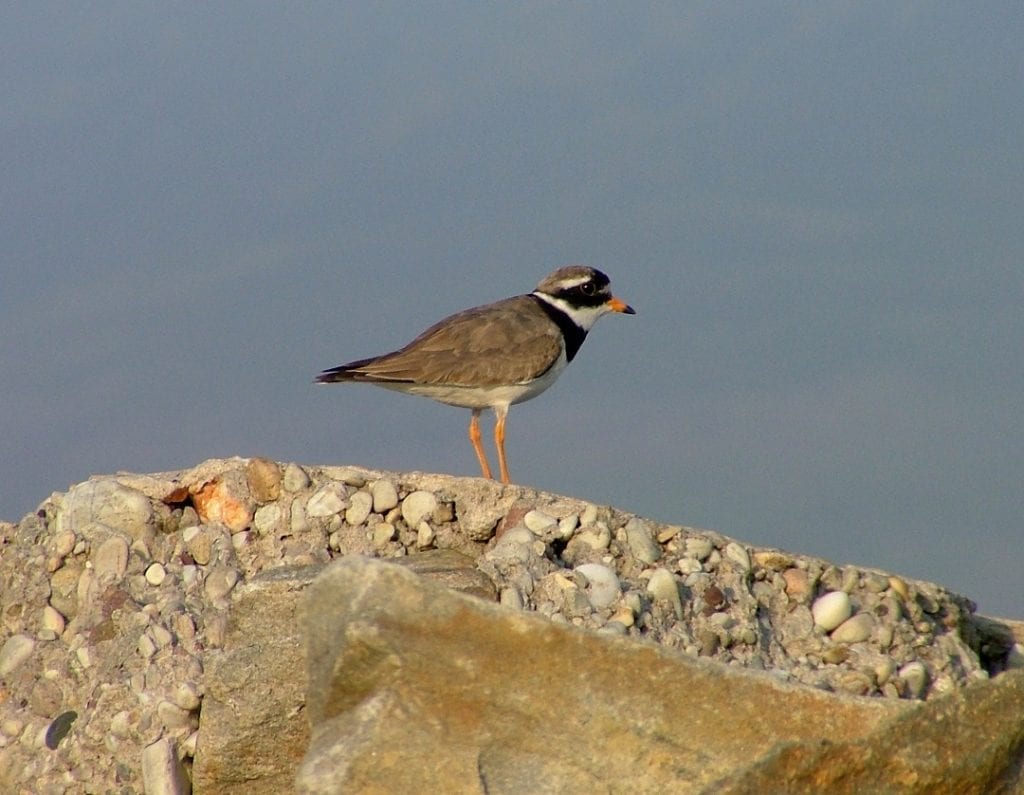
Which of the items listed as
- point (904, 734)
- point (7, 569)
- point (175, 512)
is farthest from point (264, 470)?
point (904, 734)

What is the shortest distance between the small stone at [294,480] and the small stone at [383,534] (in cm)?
66

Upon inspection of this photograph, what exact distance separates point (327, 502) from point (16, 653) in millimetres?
2422

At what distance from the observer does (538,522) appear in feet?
29.2

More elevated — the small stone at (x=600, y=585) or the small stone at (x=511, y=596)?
the small stone at (x=511, y=596)

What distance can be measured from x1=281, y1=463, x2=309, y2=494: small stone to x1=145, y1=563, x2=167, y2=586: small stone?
101cm

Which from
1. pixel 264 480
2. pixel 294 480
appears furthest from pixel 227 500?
pixel 294 480

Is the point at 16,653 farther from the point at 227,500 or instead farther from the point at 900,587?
the point at 900,587

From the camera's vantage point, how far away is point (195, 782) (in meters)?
8.07

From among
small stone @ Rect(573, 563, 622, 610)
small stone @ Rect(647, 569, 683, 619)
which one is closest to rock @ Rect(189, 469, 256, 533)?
small stone @ Rect(573, 563, 622, 610)

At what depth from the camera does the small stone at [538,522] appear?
8.88 meters

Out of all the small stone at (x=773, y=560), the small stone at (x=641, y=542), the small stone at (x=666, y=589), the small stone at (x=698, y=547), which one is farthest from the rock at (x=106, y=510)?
the small stone at (x=773, y=560)

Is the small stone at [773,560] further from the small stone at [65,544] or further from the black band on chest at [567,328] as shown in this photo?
the small stone at [65,544]

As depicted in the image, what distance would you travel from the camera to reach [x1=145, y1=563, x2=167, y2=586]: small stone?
9305mm

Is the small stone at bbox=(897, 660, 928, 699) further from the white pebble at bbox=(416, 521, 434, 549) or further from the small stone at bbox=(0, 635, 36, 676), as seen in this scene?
the small stone at bbox=(0, 635, 36, 676)
